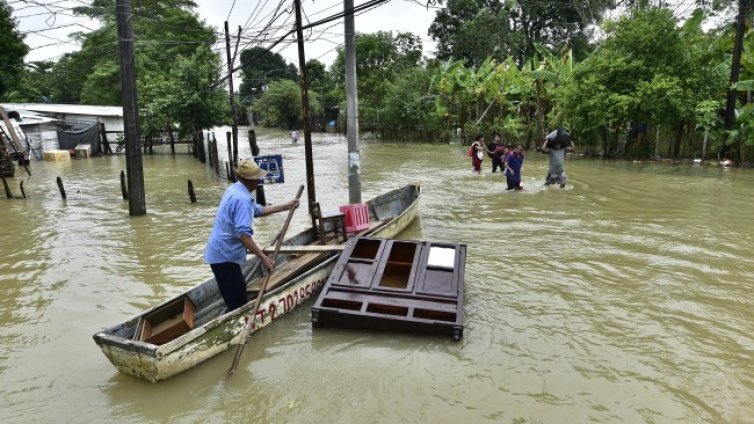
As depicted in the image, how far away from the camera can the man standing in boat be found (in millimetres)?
4887

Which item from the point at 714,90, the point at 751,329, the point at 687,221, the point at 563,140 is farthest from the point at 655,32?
the point at 751,329

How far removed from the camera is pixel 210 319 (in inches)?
229

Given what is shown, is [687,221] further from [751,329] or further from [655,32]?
[655,32]

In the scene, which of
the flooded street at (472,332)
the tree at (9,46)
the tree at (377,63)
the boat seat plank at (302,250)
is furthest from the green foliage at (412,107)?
the boat seat plank at (302,250)

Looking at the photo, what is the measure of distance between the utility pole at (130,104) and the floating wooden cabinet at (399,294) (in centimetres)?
709

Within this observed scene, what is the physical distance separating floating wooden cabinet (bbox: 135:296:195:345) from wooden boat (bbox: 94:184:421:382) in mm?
13

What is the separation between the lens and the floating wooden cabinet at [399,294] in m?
5.48

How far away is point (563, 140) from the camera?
45.7 feet

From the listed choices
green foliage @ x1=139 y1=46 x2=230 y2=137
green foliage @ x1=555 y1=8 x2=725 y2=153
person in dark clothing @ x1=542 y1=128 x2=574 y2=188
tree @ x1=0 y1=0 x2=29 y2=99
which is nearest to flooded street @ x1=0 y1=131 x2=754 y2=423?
person in dark clothing @ x1=542 y1=128 x2=574 y2=188

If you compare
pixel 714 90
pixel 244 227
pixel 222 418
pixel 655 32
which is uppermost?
pixel 655 32

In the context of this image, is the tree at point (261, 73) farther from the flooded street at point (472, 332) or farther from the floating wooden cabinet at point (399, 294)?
the floating wooden cabinet at point (399, 294)

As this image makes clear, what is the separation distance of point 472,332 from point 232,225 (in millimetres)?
2904

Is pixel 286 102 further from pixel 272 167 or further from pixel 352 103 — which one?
pixel 352 103

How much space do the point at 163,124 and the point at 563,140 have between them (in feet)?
69.5
